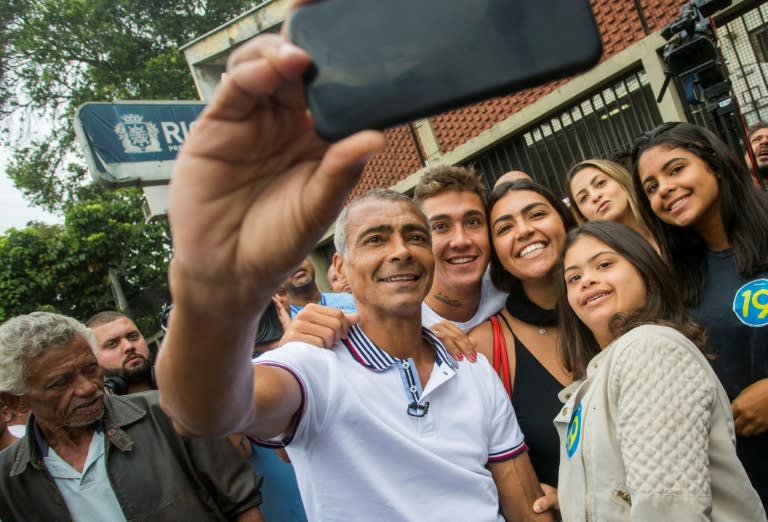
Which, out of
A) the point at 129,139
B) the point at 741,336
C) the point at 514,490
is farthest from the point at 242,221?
the point at 129,139

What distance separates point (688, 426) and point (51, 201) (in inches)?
781

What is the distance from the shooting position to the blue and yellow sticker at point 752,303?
193cm

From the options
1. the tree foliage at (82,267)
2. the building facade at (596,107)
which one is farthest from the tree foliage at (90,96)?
the building facade at (596,107)

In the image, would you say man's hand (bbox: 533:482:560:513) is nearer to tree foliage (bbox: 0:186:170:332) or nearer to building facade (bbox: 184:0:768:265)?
building facade (bbox: 184:0:768:265)

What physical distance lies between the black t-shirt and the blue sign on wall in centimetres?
483

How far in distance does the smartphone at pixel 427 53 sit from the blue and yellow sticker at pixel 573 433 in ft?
3.67

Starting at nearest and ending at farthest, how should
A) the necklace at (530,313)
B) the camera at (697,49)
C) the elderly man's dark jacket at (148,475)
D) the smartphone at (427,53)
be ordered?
the smartphone at (427,53)
the elderly man's dark jacket at (148,475)
the necklace at (530,313)
the camera at (697,49)

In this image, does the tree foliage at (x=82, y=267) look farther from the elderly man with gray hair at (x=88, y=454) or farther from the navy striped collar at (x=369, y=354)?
the navy striped collar at (x=369, y=354)

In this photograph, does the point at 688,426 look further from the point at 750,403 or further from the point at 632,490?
the point at 750,403

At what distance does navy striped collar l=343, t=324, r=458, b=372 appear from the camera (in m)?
1.78

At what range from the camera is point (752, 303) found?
77.4 inches

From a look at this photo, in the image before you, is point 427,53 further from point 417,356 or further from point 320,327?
point 417,356

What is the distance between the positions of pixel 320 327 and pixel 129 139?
4343 millimetres

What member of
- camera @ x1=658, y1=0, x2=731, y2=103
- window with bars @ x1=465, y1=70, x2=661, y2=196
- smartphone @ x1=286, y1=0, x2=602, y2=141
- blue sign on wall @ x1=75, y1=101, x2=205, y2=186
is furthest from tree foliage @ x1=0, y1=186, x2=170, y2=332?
smartphone @ x1=286, y1=0, x2=602, y2=141
